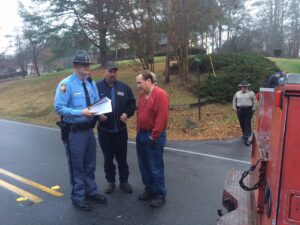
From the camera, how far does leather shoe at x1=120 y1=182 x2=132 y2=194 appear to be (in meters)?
5.66

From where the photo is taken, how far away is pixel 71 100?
486 centimetres

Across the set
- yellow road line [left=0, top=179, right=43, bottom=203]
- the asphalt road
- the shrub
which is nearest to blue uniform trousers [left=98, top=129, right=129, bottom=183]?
the asphalt road

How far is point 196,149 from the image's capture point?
924 centimetres

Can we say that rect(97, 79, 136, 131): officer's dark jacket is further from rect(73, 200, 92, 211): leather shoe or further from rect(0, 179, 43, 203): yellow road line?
rect(0, 179, 43, 203): yellow road line

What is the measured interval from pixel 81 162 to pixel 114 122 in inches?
32.2

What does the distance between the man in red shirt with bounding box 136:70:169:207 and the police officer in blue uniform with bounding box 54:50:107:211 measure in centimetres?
69

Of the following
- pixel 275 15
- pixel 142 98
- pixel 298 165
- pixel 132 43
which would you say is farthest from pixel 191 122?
pixel 275 15

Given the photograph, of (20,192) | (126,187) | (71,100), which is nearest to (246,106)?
(126,187)

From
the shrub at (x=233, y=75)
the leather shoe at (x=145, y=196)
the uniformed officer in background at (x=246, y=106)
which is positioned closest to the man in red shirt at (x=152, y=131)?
the leather shoe at (x=145, y=196)

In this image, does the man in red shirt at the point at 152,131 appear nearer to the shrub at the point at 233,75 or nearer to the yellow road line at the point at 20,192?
the yellow road line at the point at 20,192

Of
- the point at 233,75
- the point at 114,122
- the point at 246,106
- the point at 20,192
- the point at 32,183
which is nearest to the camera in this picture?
the point at 114,122

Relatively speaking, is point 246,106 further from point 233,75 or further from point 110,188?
point 110,188

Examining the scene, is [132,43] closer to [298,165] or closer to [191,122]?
[191,122]

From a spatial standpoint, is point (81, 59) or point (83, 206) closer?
point (81, 59)
